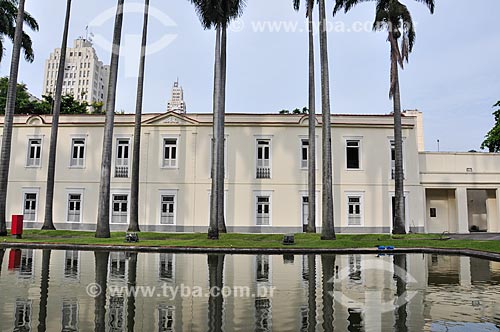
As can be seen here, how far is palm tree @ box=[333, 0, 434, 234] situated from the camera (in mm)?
22594

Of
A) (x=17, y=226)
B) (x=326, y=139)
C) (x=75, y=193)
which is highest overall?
(x=326, y=139)

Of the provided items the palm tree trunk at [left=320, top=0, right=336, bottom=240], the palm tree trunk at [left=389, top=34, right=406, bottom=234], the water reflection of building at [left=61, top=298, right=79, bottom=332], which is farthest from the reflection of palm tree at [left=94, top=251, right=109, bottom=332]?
the palm tree trunk at [left=389, top=34, right=406, bottom=234]

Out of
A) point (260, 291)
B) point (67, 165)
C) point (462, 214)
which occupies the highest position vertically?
point (67, 165)

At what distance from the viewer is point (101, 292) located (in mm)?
7809

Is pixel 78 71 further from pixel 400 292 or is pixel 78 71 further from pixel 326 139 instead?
pixel 400 292

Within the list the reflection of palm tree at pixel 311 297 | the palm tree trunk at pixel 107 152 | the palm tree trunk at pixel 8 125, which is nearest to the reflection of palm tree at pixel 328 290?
the reflection of palm tree at pixel 311 297

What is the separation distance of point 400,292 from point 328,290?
1.39 metres

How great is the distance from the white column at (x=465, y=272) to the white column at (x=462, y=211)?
545 inches

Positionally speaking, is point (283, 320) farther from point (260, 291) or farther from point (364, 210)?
point (364, 210)

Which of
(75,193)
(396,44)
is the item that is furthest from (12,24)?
(396,44)

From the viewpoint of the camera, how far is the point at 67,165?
27.8m

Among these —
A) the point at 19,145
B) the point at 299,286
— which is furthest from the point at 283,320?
the point at 19,145

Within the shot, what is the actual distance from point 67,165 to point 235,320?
2500 cm

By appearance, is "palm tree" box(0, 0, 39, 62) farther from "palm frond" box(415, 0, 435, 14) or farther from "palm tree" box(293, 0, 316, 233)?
"palm frond" box(415, 0, 435, 14)
